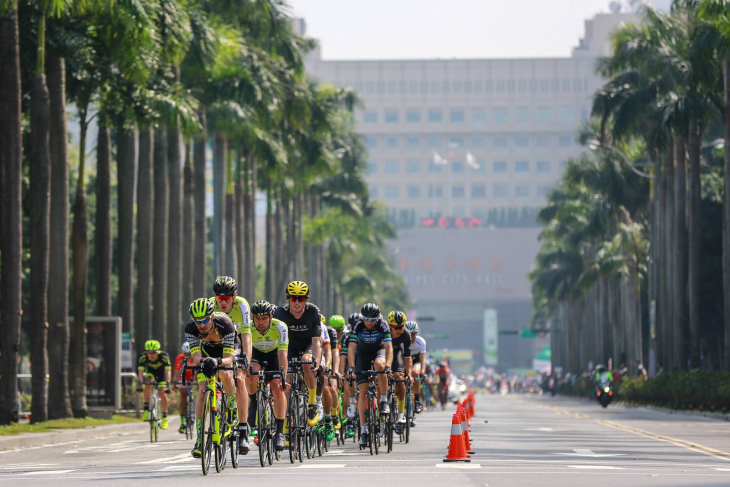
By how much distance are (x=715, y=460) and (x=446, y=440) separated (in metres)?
6.10

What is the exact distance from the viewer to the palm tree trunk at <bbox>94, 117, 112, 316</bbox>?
126 feet

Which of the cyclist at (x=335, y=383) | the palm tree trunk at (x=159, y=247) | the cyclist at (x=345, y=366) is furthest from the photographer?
the palm tree trunk at (x=159, y=247)

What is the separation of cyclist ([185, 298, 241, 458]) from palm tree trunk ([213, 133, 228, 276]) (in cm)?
3563

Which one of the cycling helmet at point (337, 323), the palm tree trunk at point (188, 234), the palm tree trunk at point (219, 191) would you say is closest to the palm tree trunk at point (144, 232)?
the palm tree trunk at point (188, 234)

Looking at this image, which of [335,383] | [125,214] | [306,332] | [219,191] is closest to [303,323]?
[306,332]

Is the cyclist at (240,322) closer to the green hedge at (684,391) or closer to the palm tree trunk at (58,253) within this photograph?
the palm tree trunk at (58,253)

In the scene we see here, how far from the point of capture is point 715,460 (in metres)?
19.5

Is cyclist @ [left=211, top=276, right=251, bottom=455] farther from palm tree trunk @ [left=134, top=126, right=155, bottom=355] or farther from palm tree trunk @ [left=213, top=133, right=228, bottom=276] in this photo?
palm tree trunk @ [left=213, top=133, right=228, bottom=276]

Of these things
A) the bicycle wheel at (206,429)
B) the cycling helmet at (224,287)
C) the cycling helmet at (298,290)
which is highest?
the cycling helmet at (298,290)

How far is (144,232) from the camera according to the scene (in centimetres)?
4119

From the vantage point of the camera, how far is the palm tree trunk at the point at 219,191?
2008 inches

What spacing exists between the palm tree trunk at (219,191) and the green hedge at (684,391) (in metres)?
16.4

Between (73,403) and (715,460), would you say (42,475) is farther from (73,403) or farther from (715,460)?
(73,403)

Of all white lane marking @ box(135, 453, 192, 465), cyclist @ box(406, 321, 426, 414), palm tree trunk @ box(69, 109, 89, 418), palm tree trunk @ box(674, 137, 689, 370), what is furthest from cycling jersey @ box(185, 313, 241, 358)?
palm tree trunk @ box(674, 137, 689, 370)
